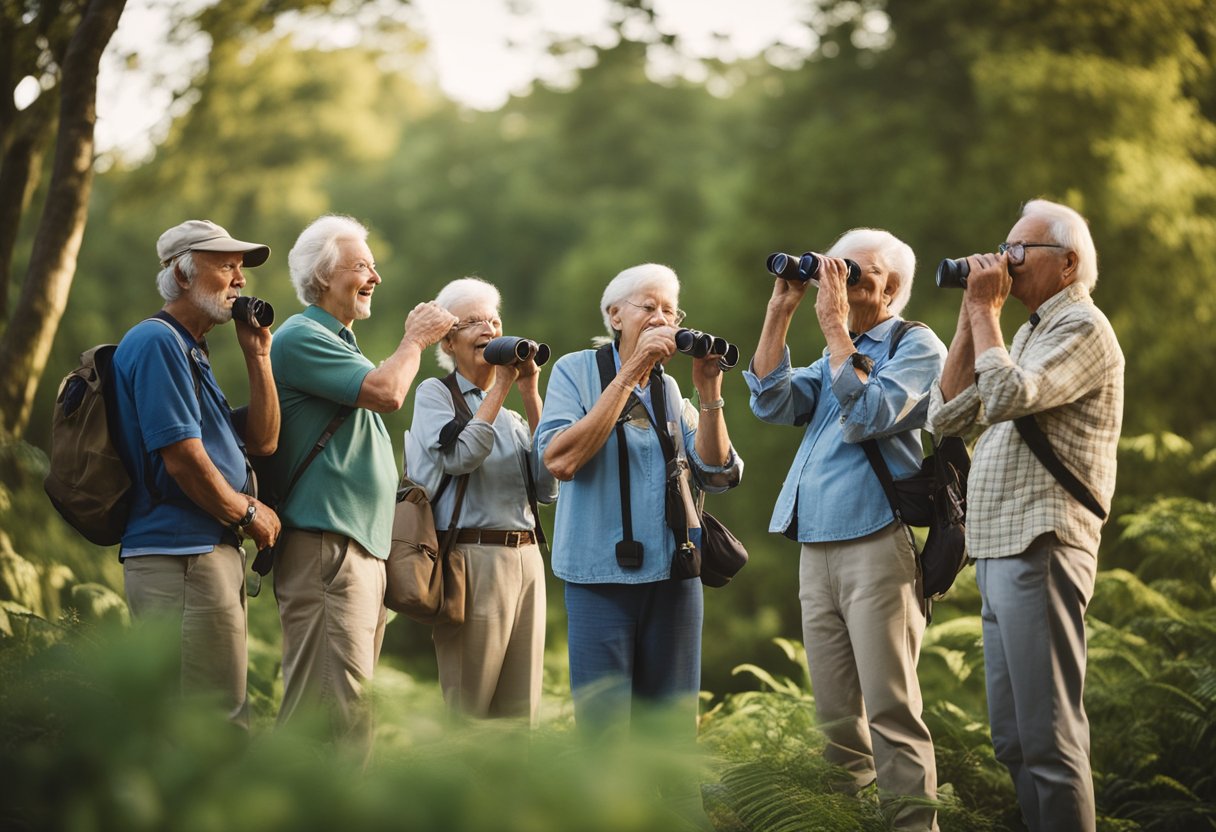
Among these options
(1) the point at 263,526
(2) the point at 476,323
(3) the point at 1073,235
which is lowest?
(1) the point at 263,526

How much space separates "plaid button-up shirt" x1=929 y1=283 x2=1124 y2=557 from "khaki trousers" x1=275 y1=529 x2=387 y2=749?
1861 mm

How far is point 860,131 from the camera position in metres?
13.9

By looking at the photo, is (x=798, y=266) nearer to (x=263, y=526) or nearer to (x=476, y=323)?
(x=476, y=323)

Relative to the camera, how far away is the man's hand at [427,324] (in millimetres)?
3957

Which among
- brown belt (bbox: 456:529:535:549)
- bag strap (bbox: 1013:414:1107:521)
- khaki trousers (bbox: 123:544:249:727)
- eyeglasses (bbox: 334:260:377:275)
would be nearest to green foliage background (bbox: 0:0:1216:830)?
khaki trousers (bbox: 123:544:249:727)

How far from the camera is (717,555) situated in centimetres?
409

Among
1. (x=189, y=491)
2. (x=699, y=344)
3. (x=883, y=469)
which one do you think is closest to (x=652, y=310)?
(x=699, y=344)

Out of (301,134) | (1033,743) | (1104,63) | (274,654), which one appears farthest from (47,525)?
(301,134)

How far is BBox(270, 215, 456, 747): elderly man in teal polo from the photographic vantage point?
3.73m

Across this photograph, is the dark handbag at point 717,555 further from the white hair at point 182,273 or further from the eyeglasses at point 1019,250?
the white hair at point 182,273

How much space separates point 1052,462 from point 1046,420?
0.47 feet

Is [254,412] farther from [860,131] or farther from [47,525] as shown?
[860,131]

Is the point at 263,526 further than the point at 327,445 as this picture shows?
No

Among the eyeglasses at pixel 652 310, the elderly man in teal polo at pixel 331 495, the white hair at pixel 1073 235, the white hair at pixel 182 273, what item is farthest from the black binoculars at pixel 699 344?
the white hair at pixel 182 273
